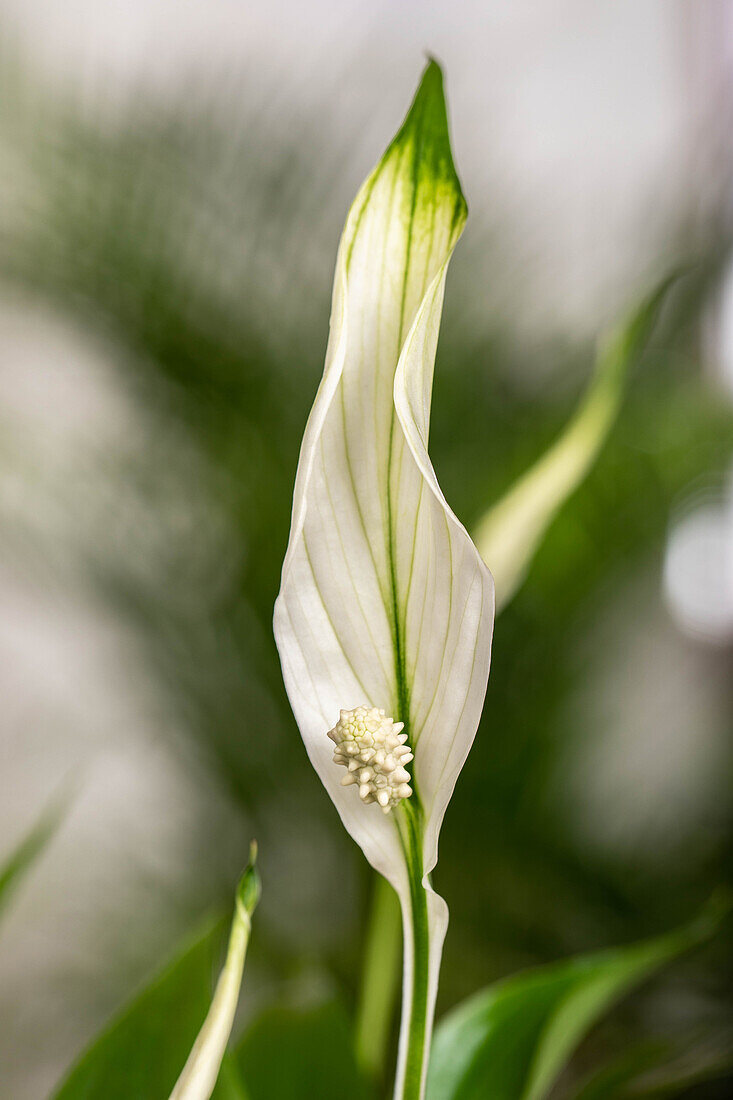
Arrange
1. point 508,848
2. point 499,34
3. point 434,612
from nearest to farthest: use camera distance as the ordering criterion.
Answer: point 434,612 → point 508,848 → point 499,34

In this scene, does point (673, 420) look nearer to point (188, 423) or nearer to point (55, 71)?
point (188, 423)

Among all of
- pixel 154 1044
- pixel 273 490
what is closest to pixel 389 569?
pixel 154 1044

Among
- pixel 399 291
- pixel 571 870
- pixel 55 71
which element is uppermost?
pixel 55 71

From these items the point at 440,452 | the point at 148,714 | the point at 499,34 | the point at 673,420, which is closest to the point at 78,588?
the point at 148,714

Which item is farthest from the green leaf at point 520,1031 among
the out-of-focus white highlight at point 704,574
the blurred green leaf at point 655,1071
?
the out-of-focus white highlight at point 704,574

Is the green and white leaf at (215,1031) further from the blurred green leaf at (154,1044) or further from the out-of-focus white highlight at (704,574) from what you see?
the out-of-focus white highlight at (704,574)

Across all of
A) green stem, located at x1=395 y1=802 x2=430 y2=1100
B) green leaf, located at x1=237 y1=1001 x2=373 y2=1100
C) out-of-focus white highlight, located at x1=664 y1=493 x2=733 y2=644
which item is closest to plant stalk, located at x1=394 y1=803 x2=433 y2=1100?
green stem, located at x1=395 y1=802 x2=430 y2=1100

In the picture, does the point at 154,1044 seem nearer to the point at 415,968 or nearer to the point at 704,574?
the point at 415,968

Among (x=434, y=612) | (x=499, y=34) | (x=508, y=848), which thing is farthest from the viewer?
(x=499, y=34)
